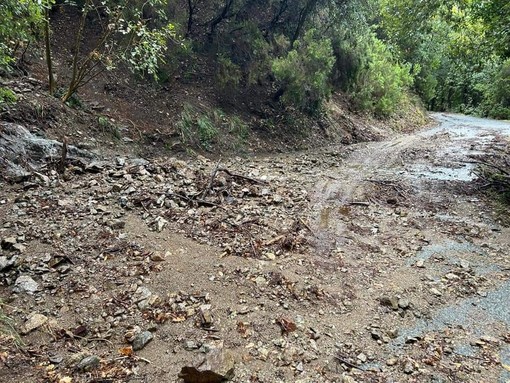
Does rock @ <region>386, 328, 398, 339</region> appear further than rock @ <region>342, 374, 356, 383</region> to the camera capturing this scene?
Yes

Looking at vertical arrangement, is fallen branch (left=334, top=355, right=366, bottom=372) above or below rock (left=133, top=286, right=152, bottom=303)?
below

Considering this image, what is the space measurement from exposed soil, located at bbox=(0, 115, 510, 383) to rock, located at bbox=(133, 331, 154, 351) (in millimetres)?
19

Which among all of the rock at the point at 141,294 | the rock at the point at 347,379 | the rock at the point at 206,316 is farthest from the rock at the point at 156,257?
the rock at the point at 347,379

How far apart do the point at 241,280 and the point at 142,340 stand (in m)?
1.35

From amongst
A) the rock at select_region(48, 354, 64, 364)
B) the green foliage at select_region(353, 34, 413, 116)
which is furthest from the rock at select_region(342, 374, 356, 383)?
the green foliage at select_region(353, 34, 413, 116)

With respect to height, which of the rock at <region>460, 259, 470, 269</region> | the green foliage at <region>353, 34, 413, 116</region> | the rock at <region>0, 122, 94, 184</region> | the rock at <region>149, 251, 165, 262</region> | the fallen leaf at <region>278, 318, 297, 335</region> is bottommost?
the fallen leaf at <region>278, 318, 297, 335</region>

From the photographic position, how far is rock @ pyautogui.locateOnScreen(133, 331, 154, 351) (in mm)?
3447

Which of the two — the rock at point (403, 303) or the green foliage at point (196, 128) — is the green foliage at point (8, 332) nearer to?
Answer: the rock at point (403, 303)

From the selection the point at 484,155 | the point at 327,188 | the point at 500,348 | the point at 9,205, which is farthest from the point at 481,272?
the point at 484,155

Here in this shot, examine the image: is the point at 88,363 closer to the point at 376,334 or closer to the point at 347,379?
the point at 347,379

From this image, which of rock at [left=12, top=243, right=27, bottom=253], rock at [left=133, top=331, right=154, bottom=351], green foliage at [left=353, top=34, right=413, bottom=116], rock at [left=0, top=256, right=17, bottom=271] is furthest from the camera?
green foliage at [left=353, top=34, right=413, bottom=116]

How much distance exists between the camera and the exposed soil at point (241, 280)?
3383 mm

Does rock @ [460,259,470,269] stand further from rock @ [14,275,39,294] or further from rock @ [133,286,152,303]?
rock @ [14,275,39,294]

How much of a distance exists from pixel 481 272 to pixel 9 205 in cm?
657
